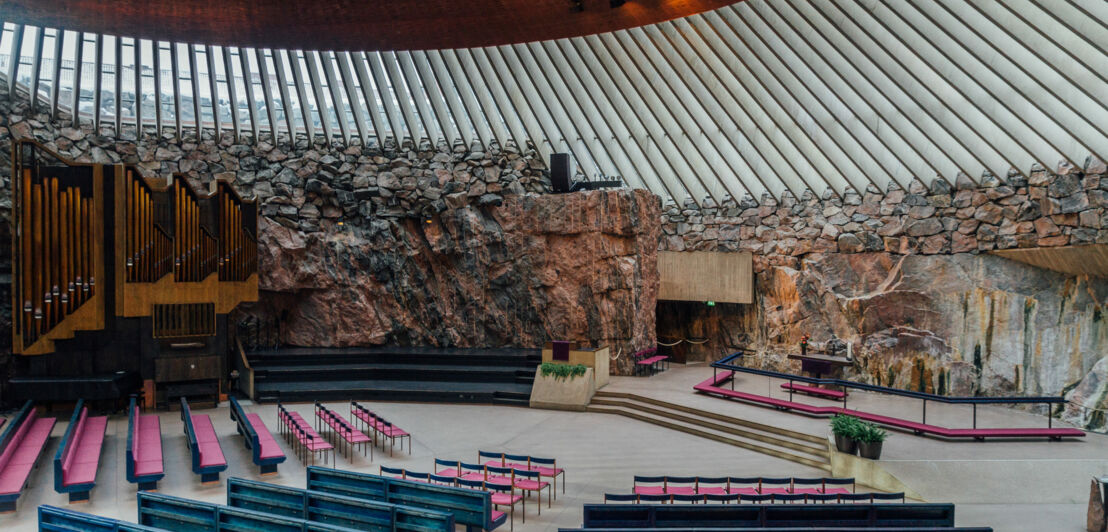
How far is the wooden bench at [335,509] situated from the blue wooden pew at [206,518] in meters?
0.39

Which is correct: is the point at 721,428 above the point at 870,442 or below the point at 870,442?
below

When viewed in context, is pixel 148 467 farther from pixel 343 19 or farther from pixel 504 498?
pixel 343 19

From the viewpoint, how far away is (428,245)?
15109 millimetres

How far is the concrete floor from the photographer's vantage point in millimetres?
6988

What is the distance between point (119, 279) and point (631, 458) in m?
8.59

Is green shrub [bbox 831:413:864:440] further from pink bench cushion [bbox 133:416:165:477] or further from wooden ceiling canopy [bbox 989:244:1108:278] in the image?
pink bench cushion [bbox 133:416:165:477]

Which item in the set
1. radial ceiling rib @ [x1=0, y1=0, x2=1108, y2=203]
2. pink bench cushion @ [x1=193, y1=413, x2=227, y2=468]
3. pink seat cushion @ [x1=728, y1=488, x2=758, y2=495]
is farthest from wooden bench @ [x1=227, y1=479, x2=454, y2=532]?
radial ceiling rib @ [x1=0, y1=0, x2=1108, y2=203]

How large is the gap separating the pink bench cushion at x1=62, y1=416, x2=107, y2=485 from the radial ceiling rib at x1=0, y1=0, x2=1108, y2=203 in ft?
21.8

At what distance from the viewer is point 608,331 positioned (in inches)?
566

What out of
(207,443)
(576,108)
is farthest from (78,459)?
(576,108)

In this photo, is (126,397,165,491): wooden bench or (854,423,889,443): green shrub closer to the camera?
(126,397,165,491): wooden bench

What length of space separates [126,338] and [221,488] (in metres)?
6.14

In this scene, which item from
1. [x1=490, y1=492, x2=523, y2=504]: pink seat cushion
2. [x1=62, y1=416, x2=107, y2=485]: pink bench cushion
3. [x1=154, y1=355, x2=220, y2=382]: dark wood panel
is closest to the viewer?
[x1=490, y1=492, x2=523, y2=504]: pink seat cushion

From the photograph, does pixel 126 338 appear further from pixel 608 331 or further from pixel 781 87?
pixel 781 87
